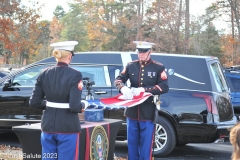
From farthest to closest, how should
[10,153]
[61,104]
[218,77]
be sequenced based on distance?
[218,77]
[10,153]
[61,104]

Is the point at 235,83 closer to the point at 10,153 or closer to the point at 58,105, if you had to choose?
the point at 10,153

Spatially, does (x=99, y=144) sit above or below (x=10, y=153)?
above

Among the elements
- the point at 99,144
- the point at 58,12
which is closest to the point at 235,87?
the point at 99,144

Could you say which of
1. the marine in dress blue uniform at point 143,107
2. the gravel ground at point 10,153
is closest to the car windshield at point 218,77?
the marine in dress blue uniform at point 143,107

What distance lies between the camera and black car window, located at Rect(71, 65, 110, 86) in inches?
320

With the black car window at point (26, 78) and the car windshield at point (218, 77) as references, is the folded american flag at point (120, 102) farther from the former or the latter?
the black car window at point (26, 78)

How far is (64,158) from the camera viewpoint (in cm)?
448

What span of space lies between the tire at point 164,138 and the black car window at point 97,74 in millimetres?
1229

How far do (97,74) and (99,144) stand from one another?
9.30 feet

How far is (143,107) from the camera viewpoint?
5996mm

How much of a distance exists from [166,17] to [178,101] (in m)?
29.8

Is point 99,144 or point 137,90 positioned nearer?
point 99,144

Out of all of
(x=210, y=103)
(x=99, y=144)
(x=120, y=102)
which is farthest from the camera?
(x=210, y=103)

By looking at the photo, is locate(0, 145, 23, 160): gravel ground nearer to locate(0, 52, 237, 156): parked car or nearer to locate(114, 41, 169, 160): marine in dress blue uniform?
locate(0, 52, 237, 156): parked car
